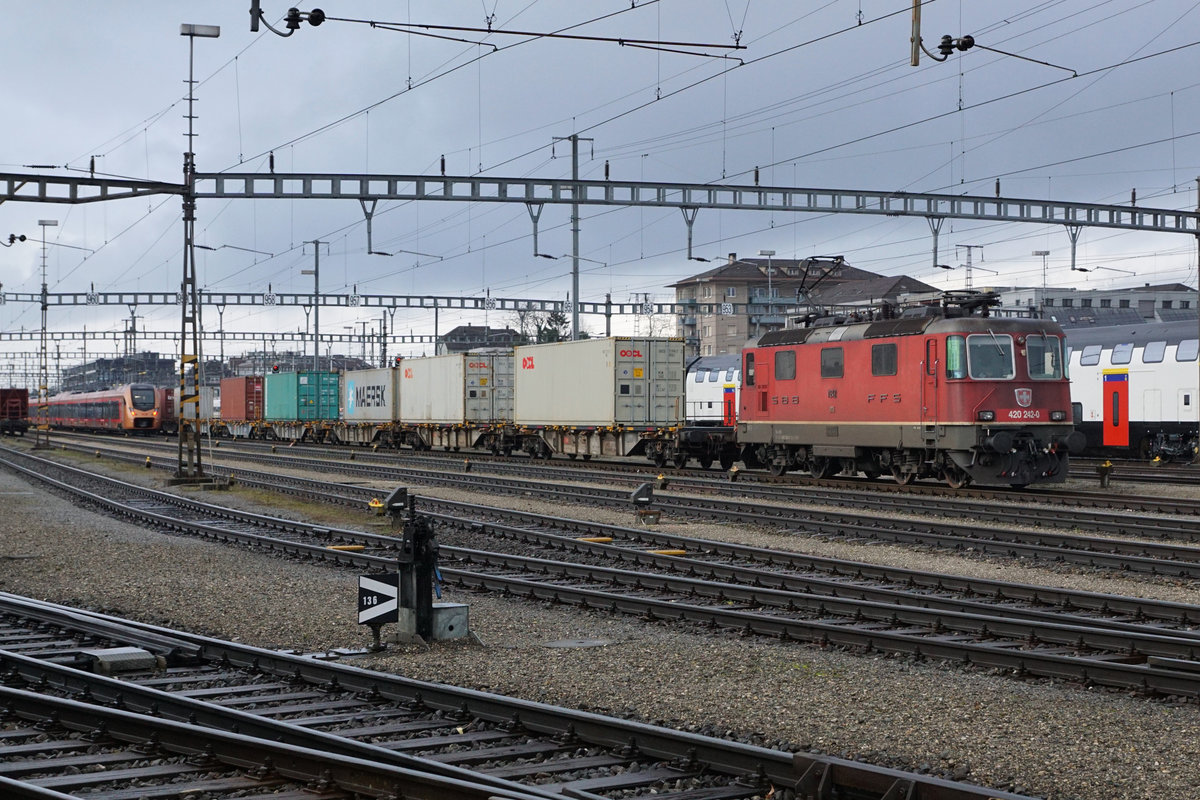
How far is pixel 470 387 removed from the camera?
44656 millimetres

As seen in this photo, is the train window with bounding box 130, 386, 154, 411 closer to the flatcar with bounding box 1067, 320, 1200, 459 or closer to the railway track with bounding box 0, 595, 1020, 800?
the flatcar with bounding box 1067, 320, 1200, 459

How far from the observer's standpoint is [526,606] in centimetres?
1277

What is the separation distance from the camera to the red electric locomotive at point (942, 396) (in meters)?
23.0

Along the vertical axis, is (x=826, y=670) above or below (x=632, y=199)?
below

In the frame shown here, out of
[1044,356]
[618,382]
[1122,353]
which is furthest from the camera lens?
[618,382]

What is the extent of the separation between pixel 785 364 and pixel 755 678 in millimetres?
19040

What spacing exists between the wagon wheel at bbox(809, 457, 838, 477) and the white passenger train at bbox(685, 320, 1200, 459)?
3845 millimetres

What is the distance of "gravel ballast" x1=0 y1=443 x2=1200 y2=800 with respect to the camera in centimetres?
702

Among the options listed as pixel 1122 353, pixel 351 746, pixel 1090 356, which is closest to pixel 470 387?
pixel 1090 356

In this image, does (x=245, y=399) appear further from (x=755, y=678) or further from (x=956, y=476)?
(x=755, y=678)

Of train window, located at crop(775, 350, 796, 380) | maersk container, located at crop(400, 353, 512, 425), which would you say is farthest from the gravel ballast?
maersk container, located at crop(400, 353, 512, 425)

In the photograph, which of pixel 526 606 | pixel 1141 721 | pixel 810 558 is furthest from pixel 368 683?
pixel 810 558

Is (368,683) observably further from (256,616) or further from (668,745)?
(256,616)

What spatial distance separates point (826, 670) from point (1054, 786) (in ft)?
9.96
